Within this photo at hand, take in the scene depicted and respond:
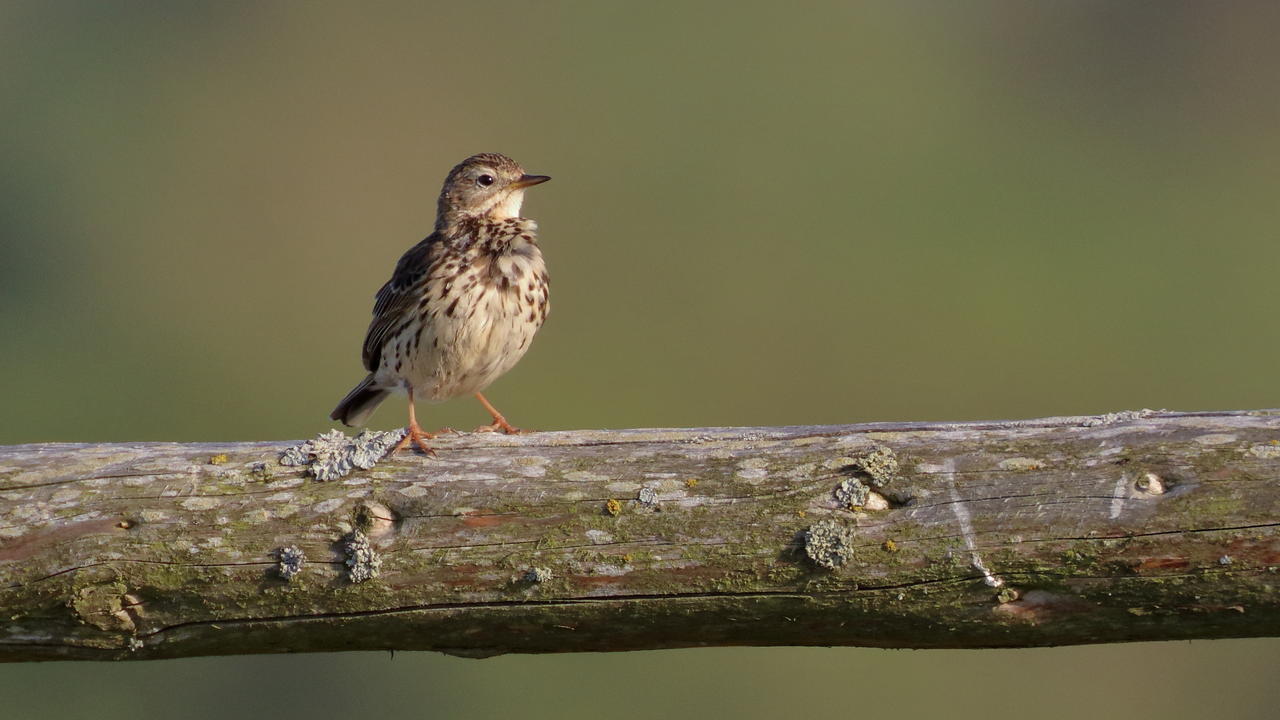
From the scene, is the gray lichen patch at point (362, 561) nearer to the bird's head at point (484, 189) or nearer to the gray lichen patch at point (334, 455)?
the gray lichen patch at point (334, 455)

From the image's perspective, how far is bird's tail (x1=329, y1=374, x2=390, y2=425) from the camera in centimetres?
826

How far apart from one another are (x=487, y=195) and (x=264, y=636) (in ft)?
14.7

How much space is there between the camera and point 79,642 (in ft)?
14.5

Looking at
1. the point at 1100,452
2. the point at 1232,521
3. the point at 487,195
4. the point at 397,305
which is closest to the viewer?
the point at 1232,521

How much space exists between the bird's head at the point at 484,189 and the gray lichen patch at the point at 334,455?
3.94 metres

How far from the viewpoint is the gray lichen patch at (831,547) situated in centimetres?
413

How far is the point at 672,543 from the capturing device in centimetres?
423

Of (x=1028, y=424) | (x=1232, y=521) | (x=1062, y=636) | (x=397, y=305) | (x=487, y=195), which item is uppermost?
(x=487, y=195)

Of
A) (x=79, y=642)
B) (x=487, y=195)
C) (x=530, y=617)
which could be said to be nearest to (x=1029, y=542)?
(x=530, y=617)

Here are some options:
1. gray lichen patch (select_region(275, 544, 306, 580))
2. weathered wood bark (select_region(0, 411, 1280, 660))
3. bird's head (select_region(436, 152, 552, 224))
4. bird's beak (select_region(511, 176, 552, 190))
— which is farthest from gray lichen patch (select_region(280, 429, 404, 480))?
bird's beak (select_region(511, 176, 552, 190))

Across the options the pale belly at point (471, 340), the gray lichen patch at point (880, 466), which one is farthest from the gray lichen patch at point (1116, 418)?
the pale belly at point (471, 340)

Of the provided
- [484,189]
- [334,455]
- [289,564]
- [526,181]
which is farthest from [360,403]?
[289,564]

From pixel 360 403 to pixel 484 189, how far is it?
1509 mm

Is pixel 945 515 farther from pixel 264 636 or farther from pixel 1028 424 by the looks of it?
pixel 264 636
